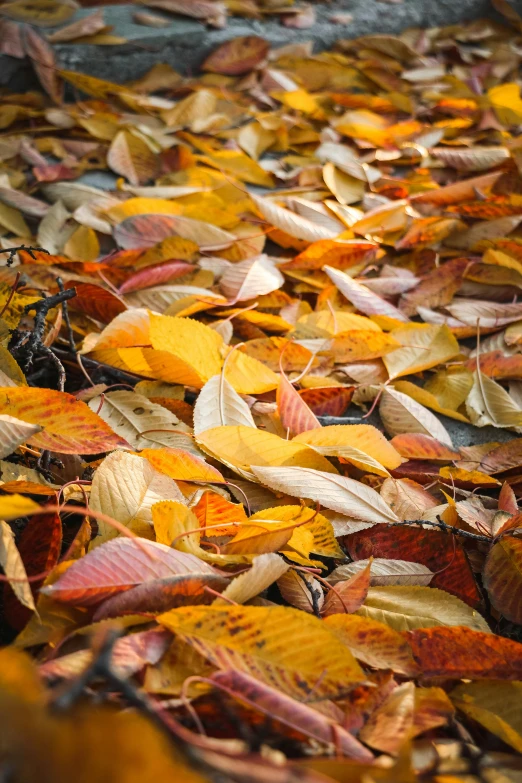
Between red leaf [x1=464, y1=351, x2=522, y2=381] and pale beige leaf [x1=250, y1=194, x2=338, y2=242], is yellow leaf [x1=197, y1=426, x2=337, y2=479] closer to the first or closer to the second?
red leaf [x1=464, y1=351, x2=522, y2=381]

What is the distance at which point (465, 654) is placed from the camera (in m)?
0.58

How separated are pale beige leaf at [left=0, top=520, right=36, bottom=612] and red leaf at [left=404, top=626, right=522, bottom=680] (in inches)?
13.3

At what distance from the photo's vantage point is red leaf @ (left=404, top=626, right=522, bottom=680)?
571 mm

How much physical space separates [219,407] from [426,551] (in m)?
0.31

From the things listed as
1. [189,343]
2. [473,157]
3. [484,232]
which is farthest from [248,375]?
[473,157]

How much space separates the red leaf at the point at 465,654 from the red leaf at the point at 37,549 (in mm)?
331

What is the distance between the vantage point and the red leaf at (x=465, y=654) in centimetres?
57

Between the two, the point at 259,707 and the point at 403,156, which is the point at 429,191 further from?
the point at 259,707

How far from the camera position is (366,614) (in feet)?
2.13

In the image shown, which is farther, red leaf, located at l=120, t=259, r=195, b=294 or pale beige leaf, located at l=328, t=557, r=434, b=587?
red leaf, located at l=120, t=259, r=195, b=294

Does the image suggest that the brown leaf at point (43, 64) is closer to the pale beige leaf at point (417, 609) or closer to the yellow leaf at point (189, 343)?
the yellow leaf at point (189, 343)

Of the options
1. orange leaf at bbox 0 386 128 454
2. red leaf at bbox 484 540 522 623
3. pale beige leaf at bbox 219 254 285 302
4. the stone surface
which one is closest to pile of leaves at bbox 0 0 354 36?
the stone surface

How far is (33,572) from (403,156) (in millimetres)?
1499

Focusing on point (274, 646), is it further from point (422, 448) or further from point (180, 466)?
point (422, 448)
